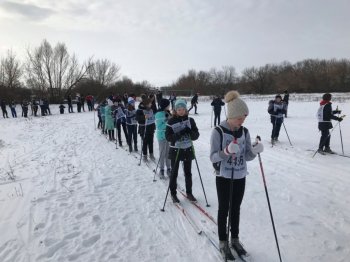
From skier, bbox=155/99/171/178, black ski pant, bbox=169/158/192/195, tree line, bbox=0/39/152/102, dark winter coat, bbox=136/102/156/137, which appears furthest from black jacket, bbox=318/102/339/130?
tree line, bbox=0/39/152/102

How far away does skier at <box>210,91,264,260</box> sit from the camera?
404 cm

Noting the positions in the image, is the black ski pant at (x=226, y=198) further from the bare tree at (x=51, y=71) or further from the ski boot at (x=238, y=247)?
the bare tree at (x=51, y=71)

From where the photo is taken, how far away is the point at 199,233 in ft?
16.5

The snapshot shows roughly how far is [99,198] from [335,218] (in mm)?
4856

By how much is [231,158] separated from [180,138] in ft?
7.26

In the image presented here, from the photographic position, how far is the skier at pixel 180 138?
6.22 meters

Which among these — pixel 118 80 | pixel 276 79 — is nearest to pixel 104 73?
pixel 118 80

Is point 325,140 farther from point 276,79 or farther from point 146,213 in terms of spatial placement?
point 276,79

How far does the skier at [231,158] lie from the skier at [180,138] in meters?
2.02

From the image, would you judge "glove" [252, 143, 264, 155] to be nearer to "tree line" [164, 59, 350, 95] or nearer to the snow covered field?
the snow covered field

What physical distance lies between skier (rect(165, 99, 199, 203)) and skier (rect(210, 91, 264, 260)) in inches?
79.5

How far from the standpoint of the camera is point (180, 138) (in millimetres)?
6281

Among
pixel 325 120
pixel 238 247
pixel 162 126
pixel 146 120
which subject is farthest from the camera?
pixel 325 120

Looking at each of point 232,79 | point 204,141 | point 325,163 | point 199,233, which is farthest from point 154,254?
point 232,79
